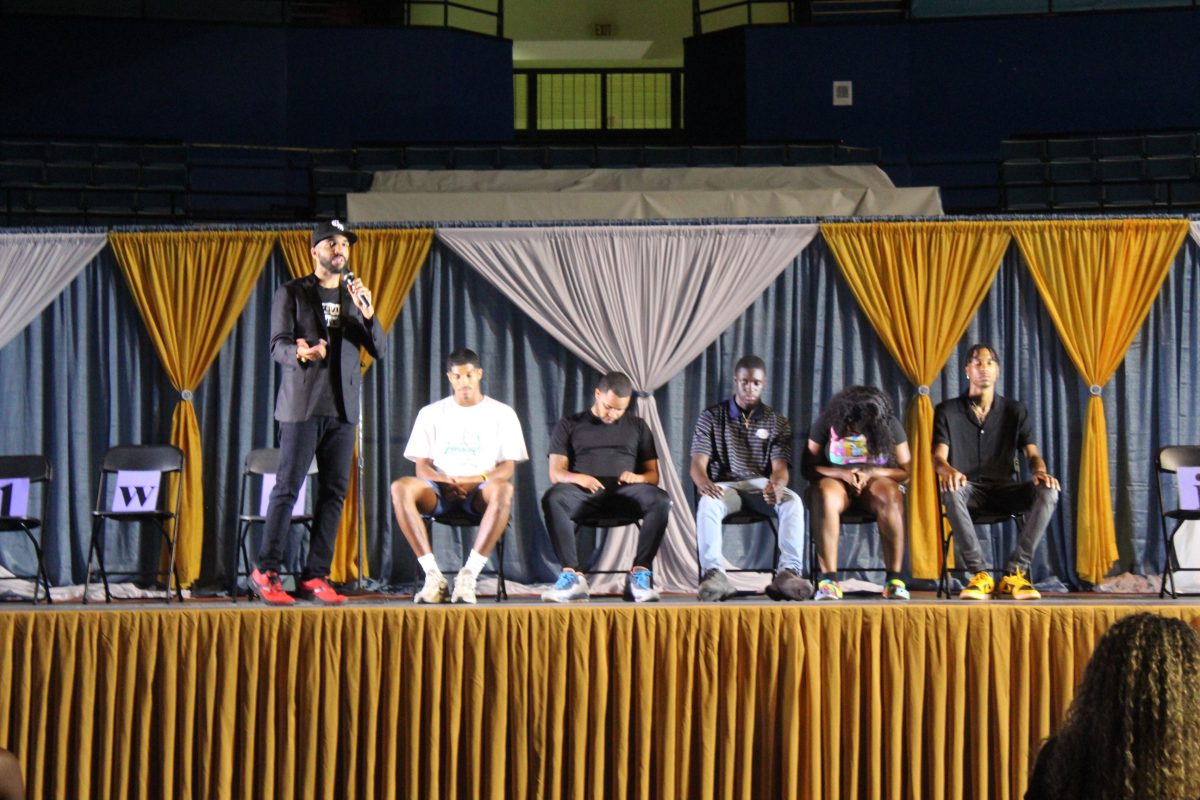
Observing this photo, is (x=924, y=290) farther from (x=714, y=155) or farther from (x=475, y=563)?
(x=714, y=155)

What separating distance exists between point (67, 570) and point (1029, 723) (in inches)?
184

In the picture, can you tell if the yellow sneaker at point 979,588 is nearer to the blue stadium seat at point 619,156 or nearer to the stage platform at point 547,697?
the stage platform at point 547,697

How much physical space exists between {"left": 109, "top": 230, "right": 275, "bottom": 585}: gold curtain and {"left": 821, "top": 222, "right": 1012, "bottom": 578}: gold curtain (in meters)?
2.99

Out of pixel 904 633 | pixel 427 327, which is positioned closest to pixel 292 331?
→ pixel 427 327

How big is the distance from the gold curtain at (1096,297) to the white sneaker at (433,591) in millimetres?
3235

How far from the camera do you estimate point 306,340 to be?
5055 mm

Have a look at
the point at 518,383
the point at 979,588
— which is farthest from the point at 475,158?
the point at 979,588

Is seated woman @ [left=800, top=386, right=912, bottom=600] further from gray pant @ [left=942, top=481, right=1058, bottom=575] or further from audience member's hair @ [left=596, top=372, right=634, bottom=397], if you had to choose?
audience member's hair @ [left=596, top=372, right=634, bottom=397]

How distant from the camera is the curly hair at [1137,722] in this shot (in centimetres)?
190

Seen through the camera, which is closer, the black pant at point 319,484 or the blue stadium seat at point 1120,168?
the black pant at point 319,484

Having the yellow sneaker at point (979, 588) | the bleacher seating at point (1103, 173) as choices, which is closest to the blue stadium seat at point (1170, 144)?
the bleacher seating at point (1103, 173)

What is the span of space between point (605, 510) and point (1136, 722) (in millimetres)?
3789

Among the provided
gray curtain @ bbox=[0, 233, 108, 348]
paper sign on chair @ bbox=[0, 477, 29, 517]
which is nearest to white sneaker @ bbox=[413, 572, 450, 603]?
paper sign on chair @ bbox=[0, 477, 29, 517]

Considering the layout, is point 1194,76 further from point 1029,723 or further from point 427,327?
point 1029,723
